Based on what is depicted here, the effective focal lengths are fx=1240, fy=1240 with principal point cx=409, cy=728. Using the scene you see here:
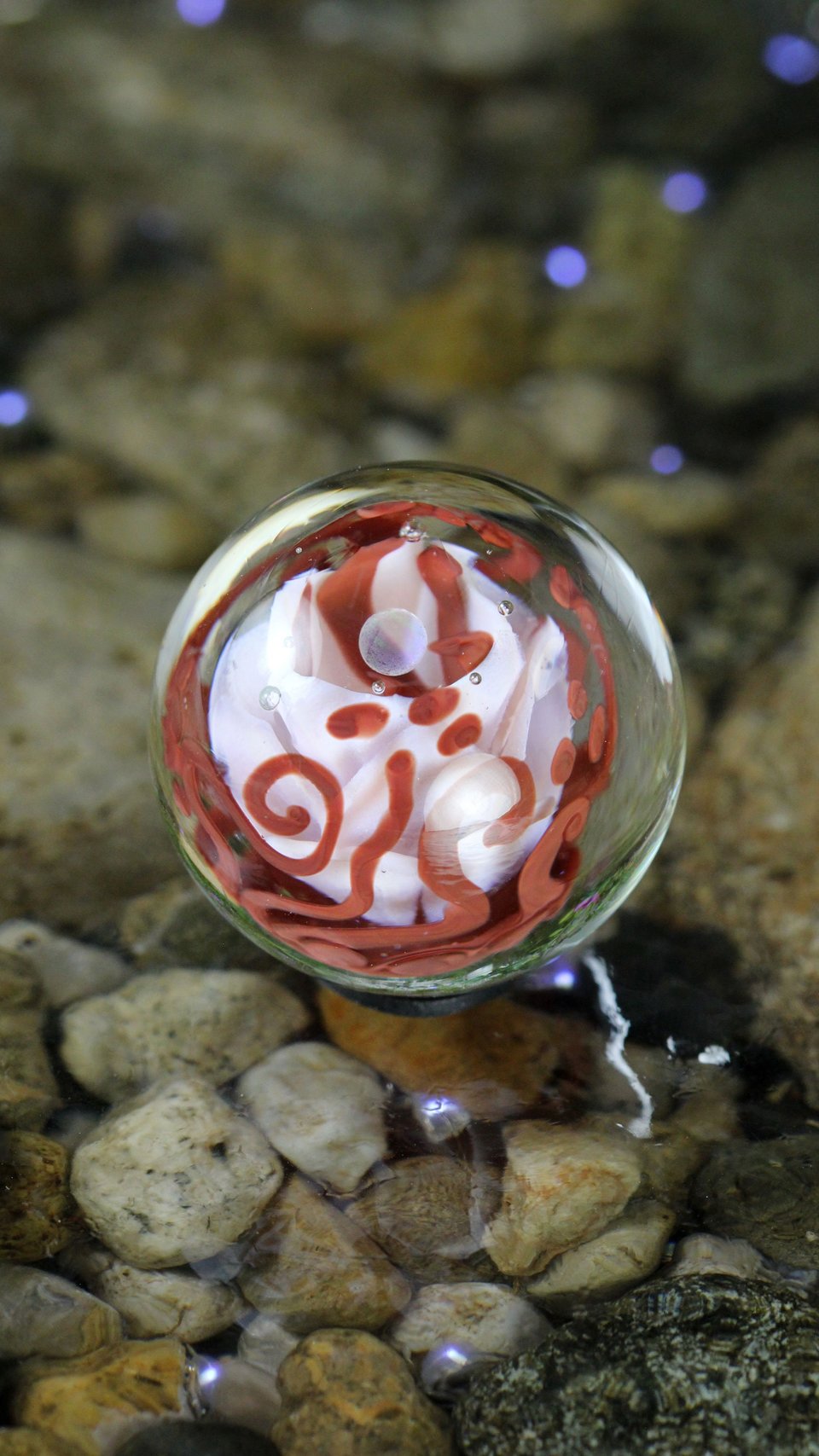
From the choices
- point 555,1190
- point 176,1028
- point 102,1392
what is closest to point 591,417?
point 176,1028

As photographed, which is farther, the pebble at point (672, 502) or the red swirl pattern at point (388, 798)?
the pebble at point (672, 502)

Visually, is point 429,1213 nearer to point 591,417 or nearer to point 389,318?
point 591,417

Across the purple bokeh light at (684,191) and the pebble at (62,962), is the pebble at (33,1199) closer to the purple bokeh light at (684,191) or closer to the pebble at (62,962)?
the pebble at (62,962)

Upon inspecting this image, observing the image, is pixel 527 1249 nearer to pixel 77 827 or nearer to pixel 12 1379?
pixel 12 1379

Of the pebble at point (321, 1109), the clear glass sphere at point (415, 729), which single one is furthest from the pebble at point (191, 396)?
the pebble at point (321, 1109)

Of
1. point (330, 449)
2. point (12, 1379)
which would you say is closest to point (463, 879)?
point (12, 1379)

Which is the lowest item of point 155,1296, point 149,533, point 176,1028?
point 155,1296
